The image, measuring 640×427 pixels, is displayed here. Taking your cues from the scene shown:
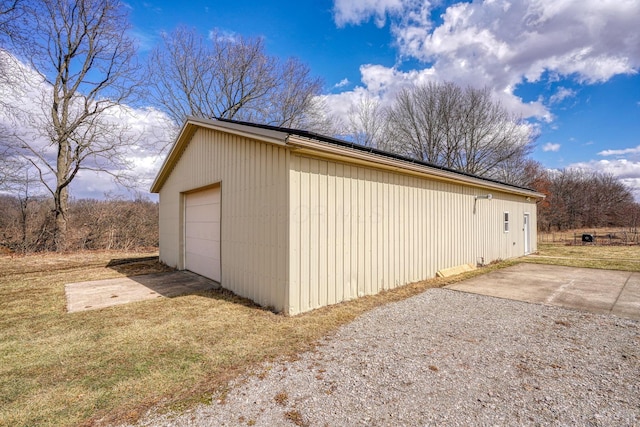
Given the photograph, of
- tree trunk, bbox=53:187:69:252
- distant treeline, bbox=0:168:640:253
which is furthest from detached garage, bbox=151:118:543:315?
tree trunk, bbox=53:187:69:252

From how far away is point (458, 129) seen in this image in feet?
67.7

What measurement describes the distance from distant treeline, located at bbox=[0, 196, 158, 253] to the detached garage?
7.18 m

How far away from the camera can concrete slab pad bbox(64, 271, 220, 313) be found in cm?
534

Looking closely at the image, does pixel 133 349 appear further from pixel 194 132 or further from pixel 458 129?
pixel 458 129

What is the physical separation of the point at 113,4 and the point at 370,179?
1602 cm

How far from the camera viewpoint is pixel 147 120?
15.6 meters

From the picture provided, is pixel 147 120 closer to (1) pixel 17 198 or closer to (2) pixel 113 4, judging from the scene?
(2) pixel 113 4

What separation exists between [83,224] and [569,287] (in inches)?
690

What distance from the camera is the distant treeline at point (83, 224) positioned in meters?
12.1

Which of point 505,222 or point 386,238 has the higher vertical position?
point 505,222

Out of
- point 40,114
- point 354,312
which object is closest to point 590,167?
point 354,312

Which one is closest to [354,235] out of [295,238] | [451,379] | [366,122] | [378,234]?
[378,234]

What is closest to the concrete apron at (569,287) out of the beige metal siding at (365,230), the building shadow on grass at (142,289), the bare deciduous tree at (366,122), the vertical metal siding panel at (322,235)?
the beige metal siding at (365,230)

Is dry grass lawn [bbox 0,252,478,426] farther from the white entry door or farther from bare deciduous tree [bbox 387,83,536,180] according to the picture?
bare deciduous tree [bbox 387,83,536,180]
